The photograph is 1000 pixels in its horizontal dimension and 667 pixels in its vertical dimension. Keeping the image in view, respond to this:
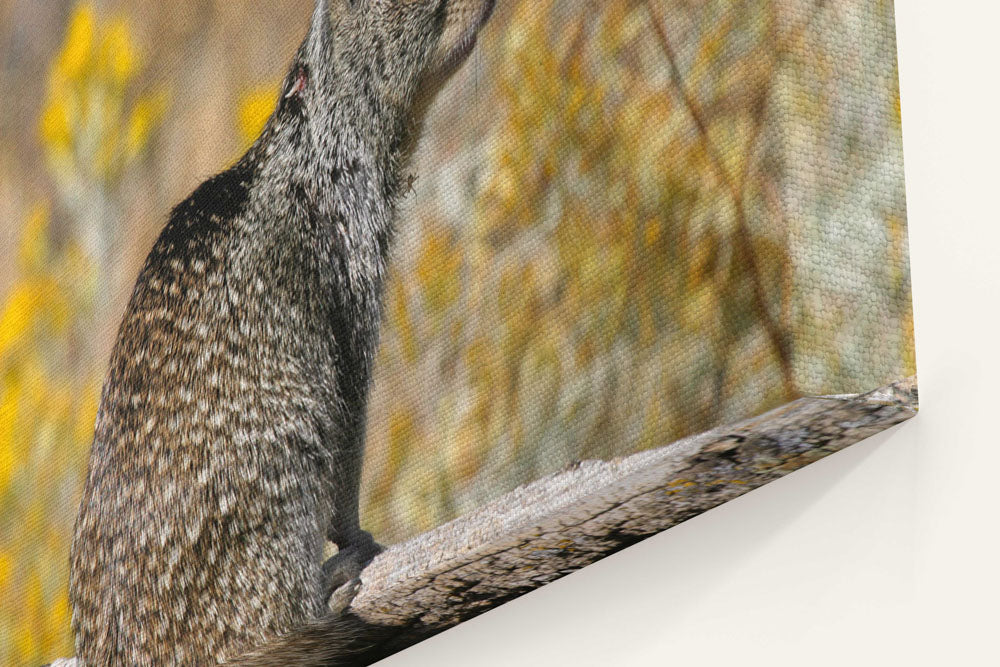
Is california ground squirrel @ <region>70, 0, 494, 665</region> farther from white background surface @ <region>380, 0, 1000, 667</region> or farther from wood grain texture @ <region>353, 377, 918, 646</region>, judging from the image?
white background surface @ <region>380, 0, 1000, 667</region>

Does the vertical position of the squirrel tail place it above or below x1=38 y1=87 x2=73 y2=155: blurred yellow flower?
below

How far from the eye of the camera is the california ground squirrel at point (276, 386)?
1.02 metres

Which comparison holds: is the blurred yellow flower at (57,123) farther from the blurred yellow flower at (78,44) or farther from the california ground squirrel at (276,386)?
the california ground squirrel at (276,386)

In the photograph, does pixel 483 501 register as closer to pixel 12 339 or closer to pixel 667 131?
pixel 667 131

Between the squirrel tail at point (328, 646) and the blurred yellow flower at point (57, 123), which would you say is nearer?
the squirrel tail at point (328, 646)

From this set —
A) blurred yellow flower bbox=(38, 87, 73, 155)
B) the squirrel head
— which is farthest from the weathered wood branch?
blurred yellow flower bbox=(38, 87, 73, 155)

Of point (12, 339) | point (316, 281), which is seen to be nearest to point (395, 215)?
point (316, 281)

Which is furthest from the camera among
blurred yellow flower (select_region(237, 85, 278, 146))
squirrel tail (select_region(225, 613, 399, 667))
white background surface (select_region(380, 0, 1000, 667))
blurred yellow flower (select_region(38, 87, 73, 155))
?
blurred yellow flower (select_region(38, 87, 73, 155))

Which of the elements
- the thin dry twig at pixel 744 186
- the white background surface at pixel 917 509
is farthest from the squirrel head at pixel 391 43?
the white background surface at pixel 917 509

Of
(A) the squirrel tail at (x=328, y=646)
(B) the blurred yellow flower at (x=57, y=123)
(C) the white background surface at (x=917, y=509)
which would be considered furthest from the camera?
(B) the blurred yellow flower at (x=57, y=123)

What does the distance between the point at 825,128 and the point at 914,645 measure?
1.08ft

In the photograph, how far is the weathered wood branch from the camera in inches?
29.6

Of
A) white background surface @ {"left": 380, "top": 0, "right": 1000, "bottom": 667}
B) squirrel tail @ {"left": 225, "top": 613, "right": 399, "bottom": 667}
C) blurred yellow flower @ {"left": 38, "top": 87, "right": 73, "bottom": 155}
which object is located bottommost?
squirrel tail @ {"left": 225, "top": 613, "right": 399, "bottom": 667}

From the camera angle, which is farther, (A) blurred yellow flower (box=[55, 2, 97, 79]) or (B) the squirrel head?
(A) blurred yellow flower (box=[55, 2, 97, 79])
